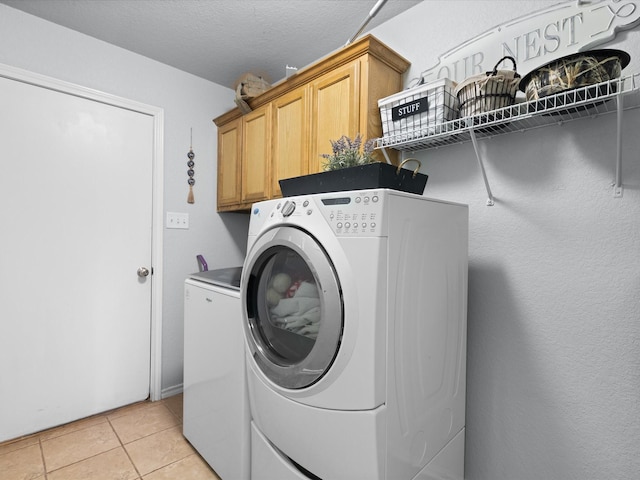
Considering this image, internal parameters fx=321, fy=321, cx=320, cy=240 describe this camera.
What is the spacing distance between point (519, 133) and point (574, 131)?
0.18 meters

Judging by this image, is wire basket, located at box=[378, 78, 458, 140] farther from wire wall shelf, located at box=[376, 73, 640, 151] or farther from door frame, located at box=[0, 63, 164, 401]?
door frame, located at box=[0, 63, 164, 401]

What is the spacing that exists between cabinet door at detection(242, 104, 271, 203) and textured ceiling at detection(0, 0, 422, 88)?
410 mm

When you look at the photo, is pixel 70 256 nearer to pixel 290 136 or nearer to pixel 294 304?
pixel 290 136

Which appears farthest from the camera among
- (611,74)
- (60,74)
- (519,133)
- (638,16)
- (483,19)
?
(60,74)

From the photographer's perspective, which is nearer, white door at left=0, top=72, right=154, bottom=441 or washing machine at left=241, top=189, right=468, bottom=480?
washing machine at left=241, top=189, right=468, bottom=480

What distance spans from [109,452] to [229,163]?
1.96 metres

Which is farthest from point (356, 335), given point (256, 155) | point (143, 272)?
point (143, 272)

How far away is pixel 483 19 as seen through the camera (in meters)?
1.43

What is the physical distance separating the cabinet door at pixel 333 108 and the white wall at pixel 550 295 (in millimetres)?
467

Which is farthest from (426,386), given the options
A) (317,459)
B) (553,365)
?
(553,365)

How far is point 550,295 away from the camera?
123cm

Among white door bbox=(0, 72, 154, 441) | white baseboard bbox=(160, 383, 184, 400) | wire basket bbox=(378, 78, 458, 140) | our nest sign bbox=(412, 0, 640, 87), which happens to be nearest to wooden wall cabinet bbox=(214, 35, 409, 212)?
wire basket bbox=(378, 78, 458, 140)

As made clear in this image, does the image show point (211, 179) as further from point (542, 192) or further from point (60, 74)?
point (542, 192)

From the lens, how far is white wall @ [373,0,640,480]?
1085 mm
